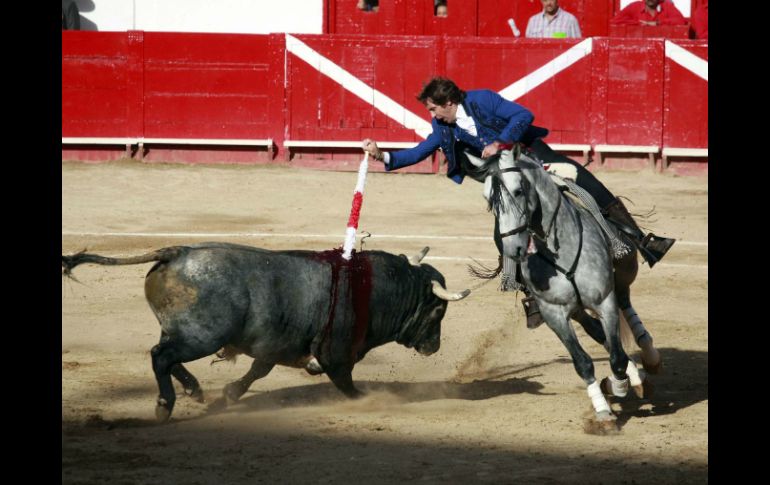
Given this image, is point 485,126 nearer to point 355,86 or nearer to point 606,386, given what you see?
point 606,386

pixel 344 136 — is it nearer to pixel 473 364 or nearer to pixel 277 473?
pixel 473 364

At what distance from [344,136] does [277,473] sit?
10.8 m

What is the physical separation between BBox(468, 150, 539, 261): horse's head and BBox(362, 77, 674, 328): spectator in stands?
1.15 ft

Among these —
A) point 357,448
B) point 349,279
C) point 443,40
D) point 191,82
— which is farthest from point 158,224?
point 357,448

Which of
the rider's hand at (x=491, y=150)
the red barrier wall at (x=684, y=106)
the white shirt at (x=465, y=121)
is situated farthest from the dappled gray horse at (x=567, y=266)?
the red barrier wall at (x=684, y=106)

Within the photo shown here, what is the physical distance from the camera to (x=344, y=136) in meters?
16.2

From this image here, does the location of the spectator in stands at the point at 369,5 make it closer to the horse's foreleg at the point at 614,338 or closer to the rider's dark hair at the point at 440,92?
the rider's dark hair at the point at 440,92

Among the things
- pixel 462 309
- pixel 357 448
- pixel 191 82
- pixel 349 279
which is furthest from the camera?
pixel 191 82

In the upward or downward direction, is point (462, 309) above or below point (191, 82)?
below

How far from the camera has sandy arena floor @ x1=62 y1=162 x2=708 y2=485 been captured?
5711 millimetres

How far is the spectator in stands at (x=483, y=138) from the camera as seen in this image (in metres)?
6.73

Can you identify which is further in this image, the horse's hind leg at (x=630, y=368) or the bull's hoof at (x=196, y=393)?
the horse's hind leg at (x=630, y=368)

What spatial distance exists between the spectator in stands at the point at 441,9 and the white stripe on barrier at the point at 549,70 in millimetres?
3187

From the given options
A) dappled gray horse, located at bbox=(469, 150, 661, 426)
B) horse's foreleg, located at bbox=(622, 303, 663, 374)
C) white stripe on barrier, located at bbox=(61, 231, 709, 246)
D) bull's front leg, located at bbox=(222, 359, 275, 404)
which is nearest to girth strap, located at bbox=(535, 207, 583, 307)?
dappled gray horse, located at bbox=(469, 150, 661, 426)
